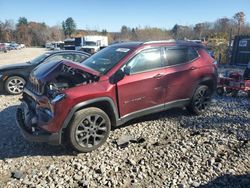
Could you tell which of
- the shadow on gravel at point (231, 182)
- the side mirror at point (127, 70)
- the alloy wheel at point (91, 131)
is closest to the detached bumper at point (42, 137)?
the alloy wheel at point (91, 131)

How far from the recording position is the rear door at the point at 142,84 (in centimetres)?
507

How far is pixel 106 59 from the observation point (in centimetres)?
555

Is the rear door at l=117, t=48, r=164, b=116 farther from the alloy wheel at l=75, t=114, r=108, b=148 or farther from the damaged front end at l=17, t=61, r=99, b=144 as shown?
the damaged front end at l=17, t=61, r=99, b=144

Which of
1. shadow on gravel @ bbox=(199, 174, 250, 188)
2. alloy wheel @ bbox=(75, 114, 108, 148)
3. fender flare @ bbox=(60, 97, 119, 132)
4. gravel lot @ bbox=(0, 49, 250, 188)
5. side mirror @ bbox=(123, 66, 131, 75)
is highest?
side mirror @ bbox=(123, 66, 131, 75)

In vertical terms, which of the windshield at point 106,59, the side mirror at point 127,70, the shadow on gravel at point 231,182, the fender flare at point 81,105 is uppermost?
the windshield at point 106,59

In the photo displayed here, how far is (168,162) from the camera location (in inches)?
173

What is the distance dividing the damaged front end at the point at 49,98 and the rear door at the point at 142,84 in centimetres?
64

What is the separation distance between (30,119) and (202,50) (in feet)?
13.7

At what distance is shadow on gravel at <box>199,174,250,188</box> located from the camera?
149 inches

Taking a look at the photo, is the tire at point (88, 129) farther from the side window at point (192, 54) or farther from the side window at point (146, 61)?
the side window at point (192, 54)

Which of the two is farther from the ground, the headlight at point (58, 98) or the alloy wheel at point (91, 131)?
the headlight at point (58, 98)

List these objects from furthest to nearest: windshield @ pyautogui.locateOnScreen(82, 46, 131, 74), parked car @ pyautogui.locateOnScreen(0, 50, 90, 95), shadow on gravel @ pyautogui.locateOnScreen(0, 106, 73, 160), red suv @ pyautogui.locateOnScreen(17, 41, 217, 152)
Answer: parked car @ pyautogui.locateOnScreen(0, 50, 90, 95), windshield @ pyautogui.locateOnScreen(82, 46, 131, 74), shadow on gravel @ pyautogui.locateOnScreen(0, 106, 73, 160), red suv @ pyautogui.locateOnScreen(17, 41, 217, 152)

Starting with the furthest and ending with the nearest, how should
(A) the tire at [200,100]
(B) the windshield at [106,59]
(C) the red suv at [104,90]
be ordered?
(A) the tire at [200,100], (B) the windshield at [106,59], (C) the red suv at [104,90]

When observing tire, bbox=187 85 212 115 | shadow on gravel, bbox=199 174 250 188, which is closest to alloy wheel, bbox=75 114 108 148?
shadow on gravel, bbox=199 174 250 188
